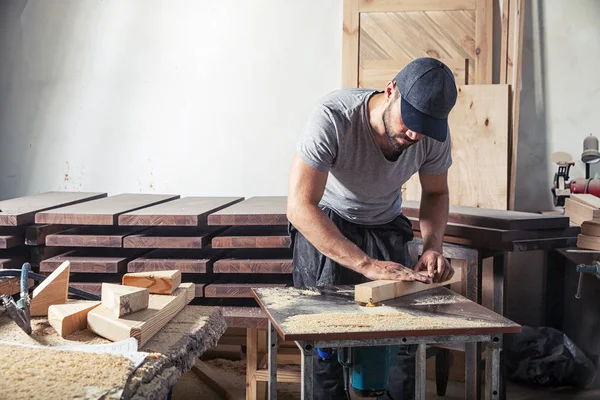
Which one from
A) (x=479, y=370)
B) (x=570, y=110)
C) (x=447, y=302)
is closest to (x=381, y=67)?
(x=570, y=110)

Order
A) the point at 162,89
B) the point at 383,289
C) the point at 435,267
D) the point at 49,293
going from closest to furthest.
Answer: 1. the point at 49,293
2. the point at 383,289
3. the point at 435,267
4. the point at 162,89

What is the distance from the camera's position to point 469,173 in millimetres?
3900

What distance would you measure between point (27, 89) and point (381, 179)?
3.00m

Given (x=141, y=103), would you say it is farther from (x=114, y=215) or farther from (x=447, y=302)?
(x=447, y=302)

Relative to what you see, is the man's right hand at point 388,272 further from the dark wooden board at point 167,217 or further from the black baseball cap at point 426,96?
the dark wooden board at point 167,217

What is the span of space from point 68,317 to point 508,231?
1.96m

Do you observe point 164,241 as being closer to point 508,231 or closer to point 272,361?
point 272,361

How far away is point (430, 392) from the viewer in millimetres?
3719

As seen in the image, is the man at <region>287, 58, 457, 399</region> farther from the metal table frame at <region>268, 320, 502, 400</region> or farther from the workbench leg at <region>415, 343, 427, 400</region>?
the metal table frame at <region>268, 320, 502, 400</region>

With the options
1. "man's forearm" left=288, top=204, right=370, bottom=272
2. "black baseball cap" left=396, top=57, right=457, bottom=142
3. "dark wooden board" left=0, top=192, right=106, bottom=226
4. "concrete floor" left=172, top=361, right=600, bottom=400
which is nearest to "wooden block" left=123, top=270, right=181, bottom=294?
"man's forearm" left=288, top=204, right=370, bottom=272

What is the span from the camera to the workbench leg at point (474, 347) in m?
3.01

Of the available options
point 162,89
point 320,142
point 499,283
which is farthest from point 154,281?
point 162,89

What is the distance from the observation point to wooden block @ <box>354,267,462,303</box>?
→ 81.3 inches

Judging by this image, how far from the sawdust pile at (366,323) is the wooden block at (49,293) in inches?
22.4
